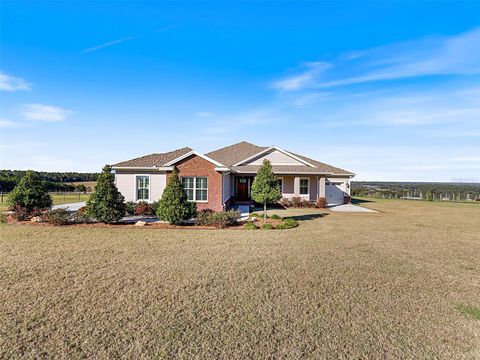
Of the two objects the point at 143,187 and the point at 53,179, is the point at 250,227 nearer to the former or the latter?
the point at 143,187

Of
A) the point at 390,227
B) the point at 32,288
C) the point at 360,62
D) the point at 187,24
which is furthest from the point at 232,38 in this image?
the point at 32,288

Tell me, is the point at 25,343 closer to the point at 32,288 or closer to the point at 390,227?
the point at 32,288

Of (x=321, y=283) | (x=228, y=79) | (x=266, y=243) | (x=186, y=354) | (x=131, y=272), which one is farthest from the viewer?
(x=228, y=79)

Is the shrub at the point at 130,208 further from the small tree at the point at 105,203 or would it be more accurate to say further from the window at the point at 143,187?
the small tree at the point at 105,203

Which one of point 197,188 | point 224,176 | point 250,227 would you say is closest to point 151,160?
point 197,188

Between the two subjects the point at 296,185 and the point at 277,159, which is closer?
the point at 296,185

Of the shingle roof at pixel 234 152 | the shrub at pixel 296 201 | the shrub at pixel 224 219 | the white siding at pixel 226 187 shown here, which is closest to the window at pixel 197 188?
the white siding at pixel 226 187
